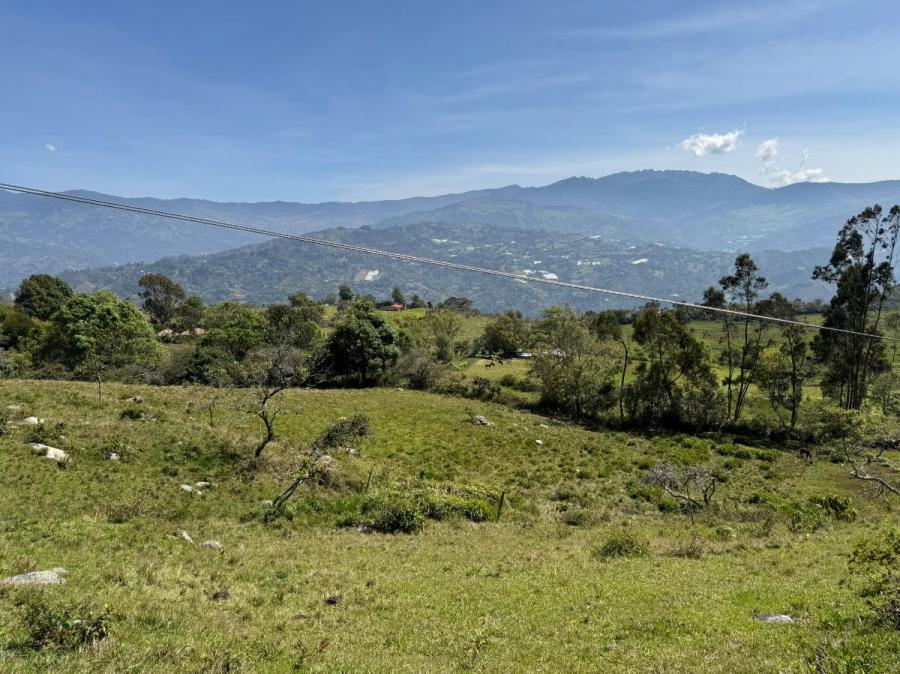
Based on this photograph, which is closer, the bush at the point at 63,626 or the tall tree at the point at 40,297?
the bush at the point at 63,626

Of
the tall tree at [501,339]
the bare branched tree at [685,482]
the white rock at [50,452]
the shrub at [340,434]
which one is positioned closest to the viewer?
the white rock at [50,452]

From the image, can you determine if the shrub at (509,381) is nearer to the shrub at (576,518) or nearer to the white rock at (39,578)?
the shrub at (576,518)

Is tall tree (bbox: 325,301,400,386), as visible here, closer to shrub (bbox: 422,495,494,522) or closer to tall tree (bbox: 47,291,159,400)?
tall tree (bbox: 47,291,159,400)

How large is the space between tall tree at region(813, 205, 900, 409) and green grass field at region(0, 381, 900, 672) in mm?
23329

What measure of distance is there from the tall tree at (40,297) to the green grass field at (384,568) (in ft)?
218

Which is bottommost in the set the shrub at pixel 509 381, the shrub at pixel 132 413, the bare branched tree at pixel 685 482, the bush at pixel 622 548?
the shrub at pixel 509 381

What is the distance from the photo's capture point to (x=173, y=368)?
55.3 m

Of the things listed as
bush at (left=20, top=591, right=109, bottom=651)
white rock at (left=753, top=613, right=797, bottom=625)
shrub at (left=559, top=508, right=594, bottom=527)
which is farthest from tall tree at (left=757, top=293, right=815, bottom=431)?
bush at (left=20, top=591, right=109, bottom=651)

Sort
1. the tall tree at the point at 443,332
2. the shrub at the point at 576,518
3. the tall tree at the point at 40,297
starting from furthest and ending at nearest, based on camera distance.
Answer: the tall tree at the point at 443,332, the tall tree at the point at 40,297, the shrub at the point at 576,518

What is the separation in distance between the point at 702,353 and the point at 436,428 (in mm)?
27690

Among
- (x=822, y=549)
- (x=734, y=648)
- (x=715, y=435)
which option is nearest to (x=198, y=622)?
(x=734, y=648)

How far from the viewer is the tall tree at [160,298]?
11050 cm

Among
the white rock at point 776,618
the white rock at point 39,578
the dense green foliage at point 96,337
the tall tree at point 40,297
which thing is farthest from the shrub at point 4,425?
the tall tree at point 40,297

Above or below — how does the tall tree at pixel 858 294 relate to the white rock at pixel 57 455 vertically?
above
